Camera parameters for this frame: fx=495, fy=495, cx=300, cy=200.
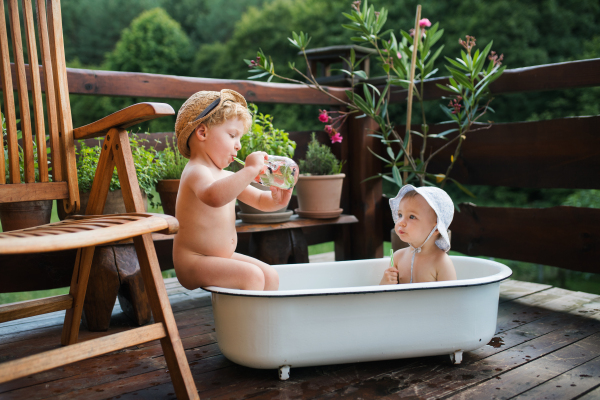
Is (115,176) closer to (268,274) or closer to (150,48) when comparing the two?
(268,274)

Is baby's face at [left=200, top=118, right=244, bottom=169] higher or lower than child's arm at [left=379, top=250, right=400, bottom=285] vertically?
higher

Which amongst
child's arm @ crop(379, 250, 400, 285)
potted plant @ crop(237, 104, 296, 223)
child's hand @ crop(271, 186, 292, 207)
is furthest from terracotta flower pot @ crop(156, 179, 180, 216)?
child's arm @ crop(379, 250, 400, 285)

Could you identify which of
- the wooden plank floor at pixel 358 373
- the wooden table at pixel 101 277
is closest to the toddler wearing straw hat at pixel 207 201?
the wooden plank floor at pixel 358 373

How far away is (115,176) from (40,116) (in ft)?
1.21

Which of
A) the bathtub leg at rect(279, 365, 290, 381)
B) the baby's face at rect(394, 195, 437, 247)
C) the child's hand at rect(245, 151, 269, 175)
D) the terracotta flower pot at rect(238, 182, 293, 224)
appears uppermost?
the child's hand at rect(245, 151, 269, 175)

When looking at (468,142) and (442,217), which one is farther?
(468,142)

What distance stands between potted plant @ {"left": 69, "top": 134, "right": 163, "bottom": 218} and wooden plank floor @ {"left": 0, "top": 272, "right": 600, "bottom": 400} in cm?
49

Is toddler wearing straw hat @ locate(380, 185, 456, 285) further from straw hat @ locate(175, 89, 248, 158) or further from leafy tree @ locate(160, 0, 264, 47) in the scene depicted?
leafy tree @ locate(160, 0, 264, 47)

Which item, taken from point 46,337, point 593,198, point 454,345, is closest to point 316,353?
point 454,345

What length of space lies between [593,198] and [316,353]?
527 centimetres

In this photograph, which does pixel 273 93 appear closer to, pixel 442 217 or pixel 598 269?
pixel 442 217

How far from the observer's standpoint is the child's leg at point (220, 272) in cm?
154

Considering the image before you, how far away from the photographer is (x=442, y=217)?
5.44 feet

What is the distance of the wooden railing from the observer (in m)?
2.17
